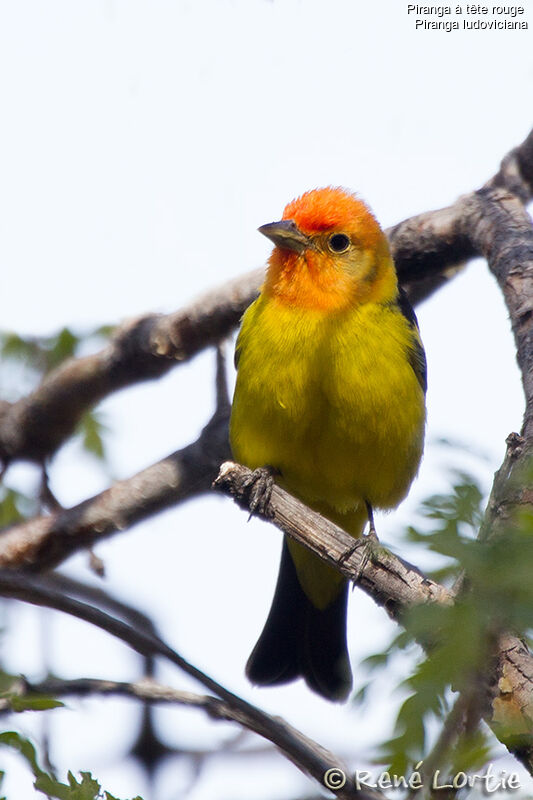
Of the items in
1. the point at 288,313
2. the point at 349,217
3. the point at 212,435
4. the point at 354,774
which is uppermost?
the point at 349,217

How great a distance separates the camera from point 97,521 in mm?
4695

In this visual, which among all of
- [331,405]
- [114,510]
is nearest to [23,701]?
[331,405]

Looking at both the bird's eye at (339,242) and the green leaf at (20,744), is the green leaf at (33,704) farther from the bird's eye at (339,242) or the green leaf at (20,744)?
the bird's eye at (339,242)

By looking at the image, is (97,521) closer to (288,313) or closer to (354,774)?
(288,313)

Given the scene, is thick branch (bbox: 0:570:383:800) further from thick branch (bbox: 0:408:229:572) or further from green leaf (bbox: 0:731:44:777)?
thick branch (bbox: 0:408:229:572)

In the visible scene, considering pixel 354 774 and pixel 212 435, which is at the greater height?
pixel 212 435

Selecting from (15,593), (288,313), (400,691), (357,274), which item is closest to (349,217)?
(357,274)

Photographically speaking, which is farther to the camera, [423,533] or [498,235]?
[498,235]

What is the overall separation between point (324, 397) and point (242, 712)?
1609 millimetres

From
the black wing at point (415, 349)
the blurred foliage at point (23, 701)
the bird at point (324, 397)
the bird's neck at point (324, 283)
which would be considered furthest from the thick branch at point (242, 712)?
the black wing at point (415, 349)

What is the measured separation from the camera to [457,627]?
1.47 m

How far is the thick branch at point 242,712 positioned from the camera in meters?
2.65

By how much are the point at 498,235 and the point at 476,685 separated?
2721 millimetres

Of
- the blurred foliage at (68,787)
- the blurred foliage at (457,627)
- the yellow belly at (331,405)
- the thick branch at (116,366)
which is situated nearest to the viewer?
the blurred foliage at (457,627)
